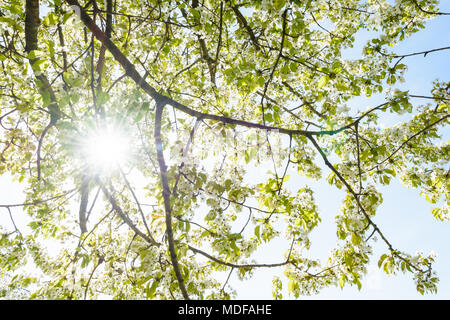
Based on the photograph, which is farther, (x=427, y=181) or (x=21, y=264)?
(x=427, y=181)

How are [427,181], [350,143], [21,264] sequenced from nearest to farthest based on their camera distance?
[350,143] → [21,264] → [427,181]

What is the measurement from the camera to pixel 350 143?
2.96 metres
